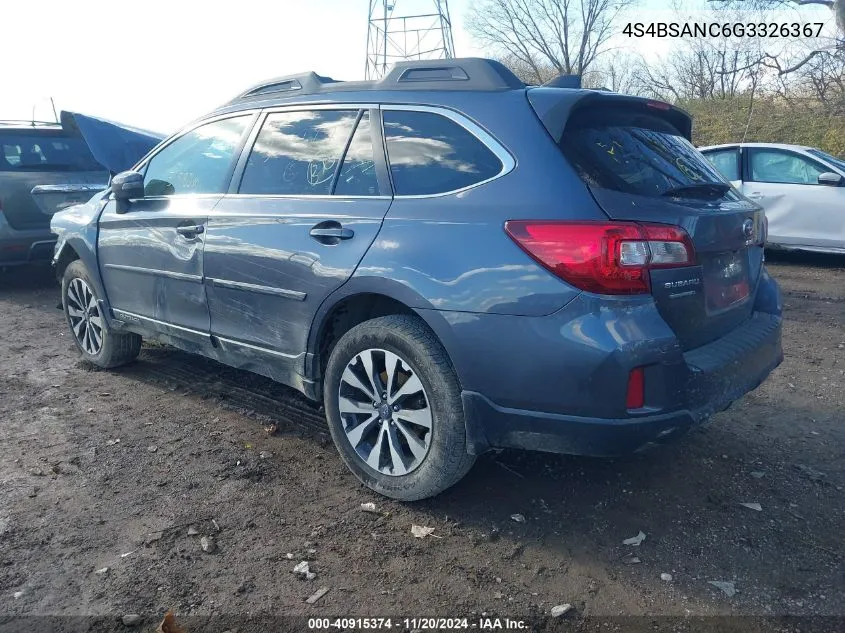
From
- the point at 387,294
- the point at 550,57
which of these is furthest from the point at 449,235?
the point at 550,57

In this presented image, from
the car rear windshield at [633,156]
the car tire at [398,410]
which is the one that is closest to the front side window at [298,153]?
the car tire at [398,410]

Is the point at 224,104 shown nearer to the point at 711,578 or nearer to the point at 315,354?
the point at 315,354

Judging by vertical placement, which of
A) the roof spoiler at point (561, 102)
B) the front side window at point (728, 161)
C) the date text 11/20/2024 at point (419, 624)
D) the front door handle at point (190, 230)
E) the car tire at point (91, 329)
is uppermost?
the roof spoiler at point (561, 102)

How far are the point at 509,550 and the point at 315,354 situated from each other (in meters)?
1.32

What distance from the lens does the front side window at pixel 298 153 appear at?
3.54 m

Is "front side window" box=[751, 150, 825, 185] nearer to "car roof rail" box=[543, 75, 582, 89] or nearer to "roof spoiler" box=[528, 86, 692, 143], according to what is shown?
"car roof rail" box=[543, 75, 582, 89]

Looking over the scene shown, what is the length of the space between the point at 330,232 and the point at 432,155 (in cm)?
59

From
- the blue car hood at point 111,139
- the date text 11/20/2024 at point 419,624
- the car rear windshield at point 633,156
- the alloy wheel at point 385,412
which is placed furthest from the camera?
the blue car hood at point 111,139

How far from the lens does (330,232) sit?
3.29 meters

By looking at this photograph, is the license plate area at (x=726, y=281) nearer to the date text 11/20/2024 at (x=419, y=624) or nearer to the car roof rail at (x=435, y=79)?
the car roof rail at (x=435, y=79)

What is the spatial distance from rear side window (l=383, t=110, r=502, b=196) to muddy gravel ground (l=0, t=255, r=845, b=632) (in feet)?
4.73

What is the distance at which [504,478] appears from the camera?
3.47m

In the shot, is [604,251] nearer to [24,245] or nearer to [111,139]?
[111,139]

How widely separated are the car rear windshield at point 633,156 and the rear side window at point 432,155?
0.36 metres
